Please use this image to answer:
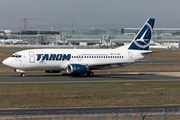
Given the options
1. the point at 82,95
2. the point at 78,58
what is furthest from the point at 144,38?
the point at 82,95

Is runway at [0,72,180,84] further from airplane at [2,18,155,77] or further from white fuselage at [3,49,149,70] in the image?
white fuselage at [3,49,149,70]

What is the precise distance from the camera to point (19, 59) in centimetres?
4938

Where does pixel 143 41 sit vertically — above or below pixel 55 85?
above

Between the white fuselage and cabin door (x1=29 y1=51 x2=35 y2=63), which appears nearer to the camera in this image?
the white fuselage

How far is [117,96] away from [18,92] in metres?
12.1

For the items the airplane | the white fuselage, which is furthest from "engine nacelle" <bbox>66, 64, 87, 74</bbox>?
the white fuselage

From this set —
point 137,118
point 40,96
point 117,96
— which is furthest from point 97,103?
point 137,118

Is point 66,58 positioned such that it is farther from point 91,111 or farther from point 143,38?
point 91,111

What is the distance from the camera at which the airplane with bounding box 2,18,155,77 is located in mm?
49812

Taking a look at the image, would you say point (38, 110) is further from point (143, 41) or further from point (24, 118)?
point (143, 41)

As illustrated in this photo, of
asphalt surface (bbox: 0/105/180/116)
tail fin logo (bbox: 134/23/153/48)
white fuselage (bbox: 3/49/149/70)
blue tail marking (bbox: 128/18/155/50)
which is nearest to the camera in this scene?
asphalt surface (bbox: 0/105/180/116)

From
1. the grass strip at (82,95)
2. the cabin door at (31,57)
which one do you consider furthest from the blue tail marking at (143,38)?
the cabin door at (31,57)

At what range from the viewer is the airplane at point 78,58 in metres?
49.8

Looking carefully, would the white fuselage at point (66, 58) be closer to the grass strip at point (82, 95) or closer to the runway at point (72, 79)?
the runway at point (72, 79)
